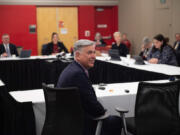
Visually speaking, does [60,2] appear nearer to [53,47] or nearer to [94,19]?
[94,19]

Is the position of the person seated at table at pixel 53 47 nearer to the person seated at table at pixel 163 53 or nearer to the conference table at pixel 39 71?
the conference table at pixel 39 71

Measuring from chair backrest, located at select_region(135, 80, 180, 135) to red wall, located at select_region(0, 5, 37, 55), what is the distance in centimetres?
860

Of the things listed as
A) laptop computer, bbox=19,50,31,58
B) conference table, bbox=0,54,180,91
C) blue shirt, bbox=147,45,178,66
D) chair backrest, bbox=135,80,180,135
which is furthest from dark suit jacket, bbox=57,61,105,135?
laptop computer, bbox=19,50,31,58

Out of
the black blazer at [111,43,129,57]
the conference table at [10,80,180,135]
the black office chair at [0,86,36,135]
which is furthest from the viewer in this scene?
the black blazer at [111,43,129,57]

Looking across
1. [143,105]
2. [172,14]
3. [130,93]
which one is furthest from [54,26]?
[143,105]

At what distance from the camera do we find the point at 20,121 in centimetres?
311

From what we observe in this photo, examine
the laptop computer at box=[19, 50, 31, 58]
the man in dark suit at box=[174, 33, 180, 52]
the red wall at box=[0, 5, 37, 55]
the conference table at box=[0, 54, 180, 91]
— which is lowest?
the conference table at box=[0, 54, 180, 91]

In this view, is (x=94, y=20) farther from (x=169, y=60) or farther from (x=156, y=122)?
(x=156, y=122)

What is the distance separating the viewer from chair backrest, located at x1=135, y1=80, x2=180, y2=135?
2639mm

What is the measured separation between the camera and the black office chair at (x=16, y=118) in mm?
2975

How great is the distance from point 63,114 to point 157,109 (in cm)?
80

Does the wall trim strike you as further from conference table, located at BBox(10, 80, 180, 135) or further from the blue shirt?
conference table, located at BBox(10, 80, 180, 135)

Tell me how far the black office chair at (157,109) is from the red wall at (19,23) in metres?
8.55

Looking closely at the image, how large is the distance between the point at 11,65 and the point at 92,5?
508 centimetres
